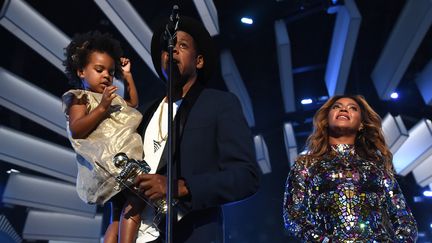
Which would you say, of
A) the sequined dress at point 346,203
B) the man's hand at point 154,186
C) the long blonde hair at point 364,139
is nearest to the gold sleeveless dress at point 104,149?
the man's hand at point 154,186

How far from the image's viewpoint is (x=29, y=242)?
7488 mm

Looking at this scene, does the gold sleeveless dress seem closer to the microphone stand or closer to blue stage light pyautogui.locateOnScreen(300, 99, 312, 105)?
the microphone stand

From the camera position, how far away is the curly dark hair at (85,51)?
201cm

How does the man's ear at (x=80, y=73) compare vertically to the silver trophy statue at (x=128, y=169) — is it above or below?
above

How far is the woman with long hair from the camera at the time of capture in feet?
7.44

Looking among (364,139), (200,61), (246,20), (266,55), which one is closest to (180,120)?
(200,61)

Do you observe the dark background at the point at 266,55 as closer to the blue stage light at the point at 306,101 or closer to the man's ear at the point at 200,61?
the blue stage light at the point at 306,101

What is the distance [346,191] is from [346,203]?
0.20 ft

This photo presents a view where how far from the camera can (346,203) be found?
7.61 feet

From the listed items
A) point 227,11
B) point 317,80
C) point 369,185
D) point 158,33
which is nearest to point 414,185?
point 317,80

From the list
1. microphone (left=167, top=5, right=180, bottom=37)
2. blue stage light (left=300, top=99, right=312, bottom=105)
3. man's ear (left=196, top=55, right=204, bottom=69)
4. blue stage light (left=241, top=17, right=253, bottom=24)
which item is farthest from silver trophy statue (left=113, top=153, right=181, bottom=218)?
blue stage light (left=300, top=99, right=312, bottom=105)

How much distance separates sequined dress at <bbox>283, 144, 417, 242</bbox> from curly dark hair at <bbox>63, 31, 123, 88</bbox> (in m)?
1.07

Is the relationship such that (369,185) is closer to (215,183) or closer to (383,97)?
(215,183)

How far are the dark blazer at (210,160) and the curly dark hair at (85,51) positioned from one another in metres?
0.54
